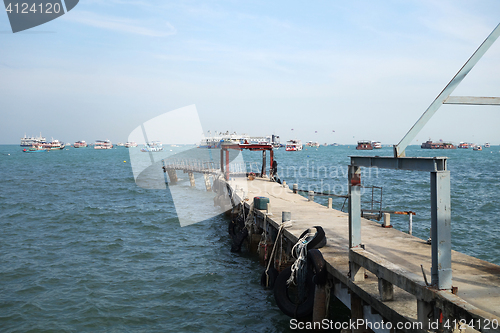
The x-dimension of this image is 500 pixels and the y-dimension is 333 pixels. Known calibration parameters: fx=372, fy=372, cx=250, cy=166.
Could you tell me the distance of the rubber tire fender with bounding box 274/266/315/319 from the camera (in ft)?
33.2

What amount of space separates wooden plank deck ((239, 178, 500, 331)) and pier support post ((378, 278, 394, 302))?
10 cm

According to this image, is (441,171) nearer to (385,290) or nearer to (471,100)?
(471,100)

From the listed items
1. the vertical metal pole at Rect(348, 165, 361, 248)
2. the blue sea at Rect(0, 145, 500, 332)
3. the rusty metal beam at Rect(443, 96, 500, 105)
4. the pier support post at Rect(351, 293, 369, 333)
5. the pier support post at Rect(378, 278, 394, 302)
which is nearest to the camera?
the rusty metal beam at Rect(443, 96, 500, 105)

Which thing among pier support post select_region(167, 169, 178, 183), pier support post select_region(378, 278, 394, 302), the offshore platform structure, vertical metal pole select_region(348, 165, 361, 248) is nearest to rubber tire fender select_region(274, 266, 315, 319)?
vertical metal pole select_region(348, 165, 361, 248)

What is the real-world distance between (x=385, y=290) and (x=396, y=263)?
7.60ft

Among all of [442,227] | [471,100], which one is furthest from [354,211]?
[471,100]

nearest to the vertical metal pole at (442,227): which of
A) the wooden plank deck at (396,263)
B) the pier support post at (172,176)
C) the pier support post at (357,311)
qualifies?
the wooden plank deck at (396,263)

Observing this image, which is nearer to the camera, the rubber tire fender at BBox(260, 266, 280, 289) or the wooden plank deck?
the wooden plank deck

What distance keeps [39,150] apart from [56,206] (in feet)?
568

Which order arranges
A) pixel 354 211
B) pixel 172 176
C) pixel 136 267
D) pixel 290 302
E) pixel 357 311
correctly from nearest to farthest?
pixel 357 311 < pixel 354 211 < pixel 290 302 < pixel 136 267 < pixel 172 176

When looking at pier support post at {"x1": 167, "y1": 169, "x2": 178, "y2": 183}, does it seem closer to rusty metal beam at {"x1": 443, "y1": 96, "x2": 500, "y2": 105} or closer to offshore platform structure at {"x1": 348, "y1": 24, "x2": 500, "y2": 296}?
offshore platform structure at {"x1": 348, "y1": 24, "x2": 500, "y2": 296}

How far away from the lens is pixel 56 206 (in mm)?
30906

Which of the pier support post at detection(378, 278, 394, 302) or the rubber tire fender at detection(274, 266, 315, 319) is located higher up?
the pier support post at detection(378, 278, 394, 302)

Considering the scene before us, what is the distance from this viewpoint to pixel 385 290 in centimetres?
682
